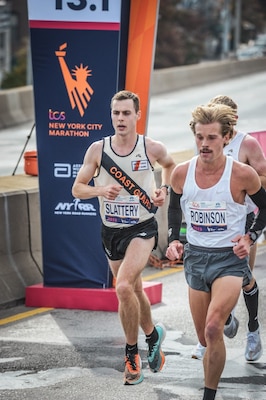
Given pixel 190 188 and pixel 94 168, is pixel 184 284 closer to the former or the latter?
pixel 94 168

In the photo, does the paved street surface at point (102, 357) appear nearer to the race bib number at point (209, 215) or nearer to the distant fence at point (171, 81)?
the race bib number at point (209, 215)

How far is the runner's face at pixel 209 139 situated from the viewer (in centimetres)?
763

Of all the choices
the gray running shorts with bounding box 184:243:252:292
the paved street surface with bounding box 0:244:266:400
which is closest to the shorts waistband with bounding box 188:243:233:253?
the gray running shorts with bounding box 184:243:252:292

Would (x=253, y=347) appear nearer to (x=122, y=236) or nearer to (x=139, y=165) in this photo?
(x=122, y=236)

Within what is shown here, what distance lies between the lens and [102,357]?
31.0 ft

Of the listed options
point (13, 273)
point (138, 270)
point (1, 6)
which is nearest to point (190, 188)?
point (138, 270)

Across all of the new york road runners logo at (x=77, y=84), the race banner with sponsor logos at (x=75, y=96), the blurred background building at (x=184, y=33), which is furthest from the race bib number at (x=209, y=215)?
the blurred background building at (x=184, y=33)

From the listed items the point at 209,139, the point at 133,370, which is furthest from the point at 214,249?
the point at 133,370

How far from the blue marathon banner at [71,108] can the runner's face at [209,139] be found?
11.3 feet

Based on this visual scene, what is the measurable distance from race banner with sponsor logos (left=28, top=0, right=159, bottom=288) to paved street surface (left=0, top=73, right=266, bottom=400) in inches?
26.0

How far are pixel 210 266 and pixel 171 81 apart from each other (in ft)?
110

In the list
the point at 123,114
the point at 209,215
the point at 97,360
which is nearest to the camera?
the point at 209,215

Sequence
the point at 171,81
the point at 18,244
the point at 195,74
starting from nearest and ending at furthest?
1. the point at 18,244
2. the point at 171,81
3. the point at 195,74

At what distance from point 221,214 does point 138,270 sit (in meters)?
1.34
